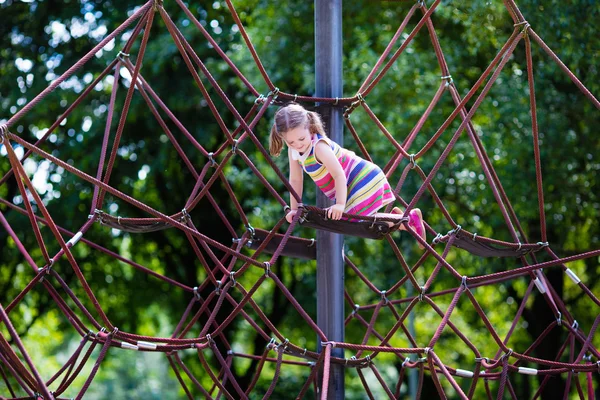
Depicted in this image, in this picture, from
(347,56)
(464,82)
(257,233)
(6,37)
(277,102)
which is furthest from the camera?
(6,37)

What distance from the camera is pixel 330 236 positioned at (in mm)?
3564

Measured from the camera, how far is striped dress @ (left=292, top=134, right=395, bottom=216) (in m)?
3.37

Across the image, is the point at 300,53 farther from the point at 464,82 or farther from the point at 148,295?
the point at 148,295

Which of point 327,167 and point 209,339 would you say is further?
point 209,339

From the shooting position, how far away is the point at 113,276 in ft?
30.4

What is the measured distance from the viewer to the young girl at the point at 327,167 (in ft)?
10.6

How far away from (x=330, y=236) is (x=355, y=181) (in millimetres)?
261

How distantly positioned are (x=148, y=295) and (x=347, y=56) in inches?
137

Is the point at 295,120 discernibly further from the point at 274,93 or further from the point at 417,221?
the point at 417,221

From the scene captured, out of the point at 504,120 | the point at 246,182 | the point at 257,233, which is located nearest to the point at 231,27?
the point at 246,182

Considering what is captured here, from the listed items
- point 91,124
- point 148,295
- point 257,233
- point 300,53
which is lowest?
point 257,233

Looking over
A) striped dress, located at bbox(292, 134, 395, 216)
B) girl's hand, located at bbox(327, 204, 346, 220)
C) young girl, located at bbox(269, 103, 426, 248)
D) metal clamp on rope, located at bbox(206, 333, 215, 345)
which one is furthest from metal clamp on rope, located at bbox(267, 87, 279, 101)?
metal clamp on rope, located at bbox(206, 333, 215, 345)

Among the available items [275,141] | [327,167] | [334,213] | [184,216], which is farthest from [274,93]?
[184,216]

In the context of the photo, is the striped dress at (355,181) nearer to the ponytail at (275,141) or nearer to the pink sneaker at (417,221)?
the ponytail at (275,141)
